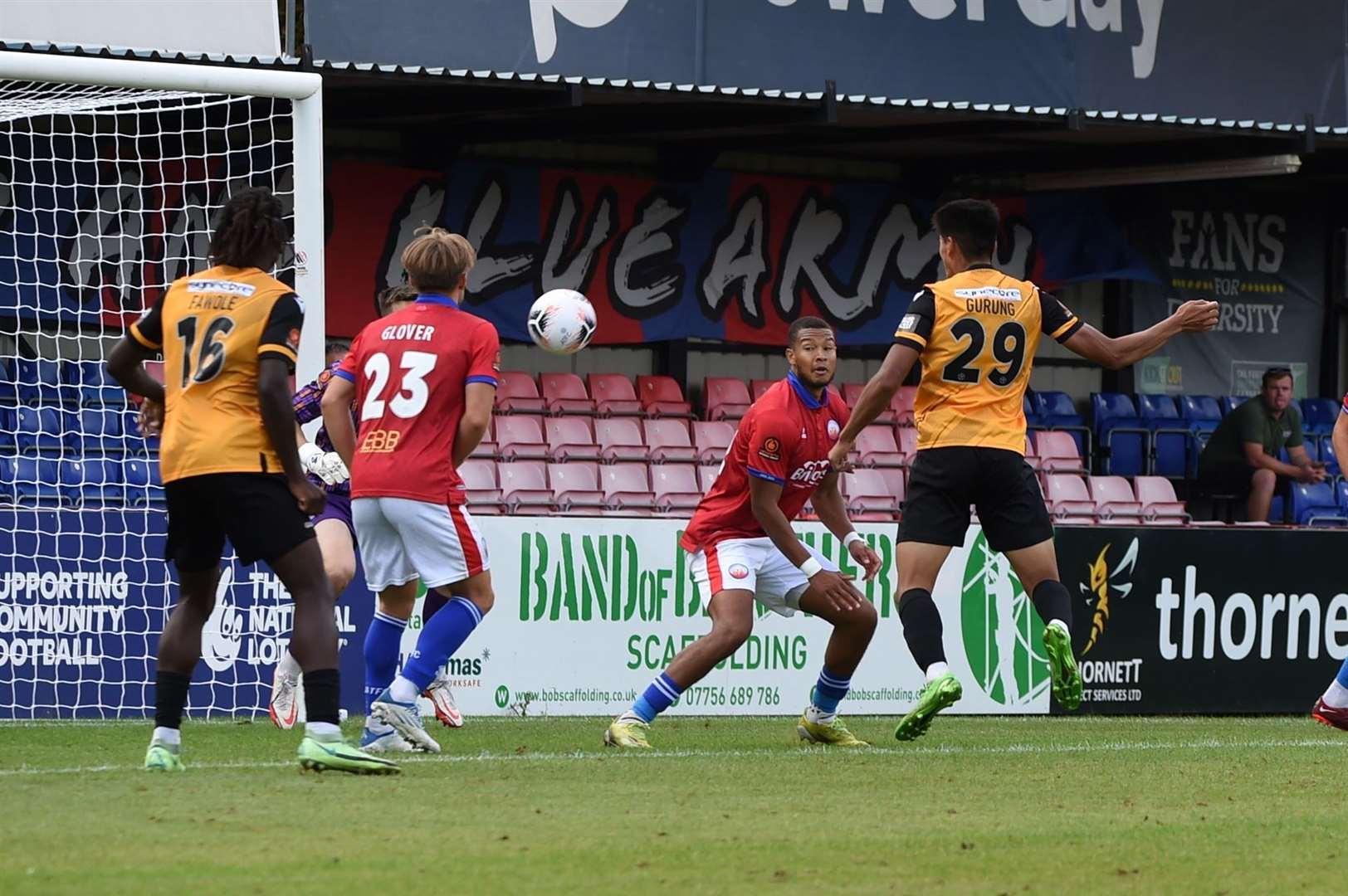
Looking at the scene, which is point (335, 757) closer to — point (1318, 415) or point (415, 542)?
point (415, 542)

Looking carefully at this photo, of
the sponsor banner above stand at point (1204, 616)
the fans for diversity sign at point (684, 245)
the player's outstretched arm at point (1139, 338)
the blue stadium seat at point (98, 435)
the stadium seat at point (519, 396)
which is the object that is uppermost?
the fans for diversity sign at point (684, 245)

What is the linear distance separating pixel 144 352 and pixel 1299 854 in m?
4.18

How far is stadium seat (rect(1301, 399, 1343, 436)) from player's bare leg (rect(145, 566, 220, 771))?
17.2 m

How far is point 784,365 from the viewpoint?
2167 centimetres

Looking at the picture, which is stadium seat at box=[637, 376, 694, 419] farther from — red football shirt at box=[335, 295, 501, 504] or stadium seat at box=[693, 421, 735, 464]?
red football shirt at box=[335, 295, 501, 504]

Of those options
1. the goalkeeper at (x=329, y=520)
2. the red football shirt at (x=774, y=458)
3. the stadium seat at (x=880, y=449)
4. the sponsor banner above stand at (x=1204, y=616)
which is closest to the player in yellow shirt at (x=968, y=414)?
the red football shirt at (x=774, y=458)

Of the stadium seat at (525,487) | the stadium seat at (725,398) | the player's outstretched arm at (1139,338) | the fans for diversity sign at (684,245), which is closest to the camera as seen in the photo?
the player's outstretched arm at (1139,338)

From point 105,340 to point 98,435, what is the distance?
2.47 m

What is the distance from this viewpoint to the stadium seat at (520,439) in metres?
17.7

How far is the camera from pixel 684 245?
2041 centimetres

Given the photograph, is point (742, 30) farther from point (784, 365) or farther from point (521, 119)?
point (784, 365)

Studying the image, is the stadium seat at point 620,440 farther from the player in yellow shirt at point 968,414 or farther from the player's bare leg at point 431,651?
the player's bare leg at point 431,651

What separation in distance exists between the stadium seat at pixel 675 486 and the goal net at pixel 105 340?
3.69 meters

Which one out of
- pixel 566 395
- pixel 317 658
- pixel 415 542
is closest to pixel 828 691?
pixel 415 542
